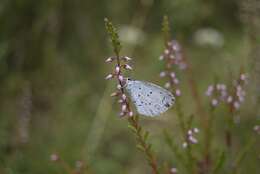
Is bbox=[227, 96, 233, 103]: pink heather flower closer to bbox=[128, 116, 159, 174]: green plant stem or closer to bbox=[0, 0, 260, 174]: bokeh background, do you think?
bbox=[128, 116, 159, 174]: green plant stem

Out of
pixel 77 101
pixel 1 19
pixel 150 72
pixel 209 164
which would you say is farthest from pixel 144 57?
pixel 209 164

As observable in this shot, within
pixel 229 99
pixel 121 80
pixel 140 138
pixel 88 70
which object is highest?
pixel 88 70

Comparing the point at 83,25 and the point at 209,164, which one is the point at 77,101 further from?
the point at 209,164

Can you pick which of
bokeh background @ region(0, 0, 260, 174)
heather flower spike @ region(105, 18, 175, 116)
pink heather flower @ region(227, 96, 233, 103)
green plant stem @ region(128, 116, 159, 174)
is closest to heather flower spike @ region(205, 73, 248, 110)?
pink heather flower @ region(227, 96, 233, 103)

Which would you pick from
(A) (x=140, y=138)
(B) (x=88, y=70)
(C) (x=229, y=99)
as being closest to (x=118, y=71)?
(A) (x=140, y=138)

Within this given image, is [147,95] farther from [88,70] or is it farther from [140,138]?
[88,70]
